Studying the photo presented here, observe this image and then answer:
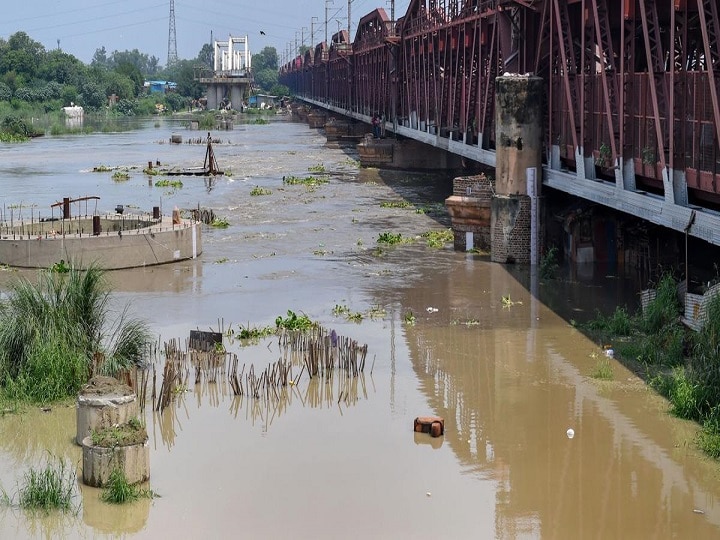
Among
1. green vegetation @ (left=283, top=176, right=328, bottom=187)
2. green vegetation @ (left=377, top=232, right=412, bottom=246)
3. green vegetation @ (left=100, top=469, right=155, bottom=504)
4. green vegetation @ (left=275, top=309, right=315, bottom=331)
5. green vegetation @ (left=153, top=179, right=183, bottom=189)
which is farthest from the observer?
green vegetation @ (left=283, top=176, right=328, bottom=187)

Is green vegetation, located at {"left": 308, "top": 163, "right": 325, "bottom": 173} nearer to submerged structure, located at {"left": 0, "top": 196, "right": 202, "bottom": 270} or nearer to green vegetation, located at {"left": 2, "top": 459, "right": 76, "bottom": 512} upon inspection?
submerged structure, located at {"left": 0, "top": 196, "right": 202, "bottom": 270}

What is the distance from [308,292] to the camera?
26266 mm

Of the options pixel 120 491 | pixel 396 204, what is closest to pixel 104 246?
pixel 120 491

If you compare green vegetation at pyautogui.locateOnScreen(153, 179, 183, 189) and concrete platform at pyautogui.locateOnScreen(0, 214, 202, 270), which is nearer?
concrete platform at pyautogui.locateOnScreen(0, 214, 202, 270)

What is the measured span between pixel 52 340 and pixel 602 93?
1287 centimetres

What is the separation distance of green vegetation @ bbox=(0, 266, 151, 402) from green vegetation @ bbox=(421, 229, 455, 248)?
1615cm

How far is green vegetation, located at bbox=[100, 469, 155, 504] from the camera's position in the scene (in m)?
13.4

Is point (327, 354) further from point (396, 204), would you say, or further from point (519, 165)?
point (396, 204)

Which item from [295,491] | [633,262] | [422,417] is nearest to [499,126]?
[633,262]

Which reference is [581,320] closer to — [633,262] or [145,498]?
[633,262]

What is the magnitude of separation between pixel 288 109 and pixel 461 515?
16362 cm

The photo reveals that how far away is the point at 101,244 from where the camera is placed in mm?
28406

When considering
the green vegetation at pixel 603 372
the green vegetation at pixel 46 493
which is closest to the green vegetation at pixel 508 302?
the green vegetation at pixel 603 372

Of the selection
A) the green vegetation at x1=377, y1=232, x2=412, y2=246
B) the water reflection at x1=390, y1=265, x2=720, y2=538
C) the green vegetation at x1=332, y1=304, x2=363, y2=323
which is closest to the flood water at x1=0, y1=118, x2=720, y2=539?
the water reflection at x1=390, y1=265, x2=720, y2=538
